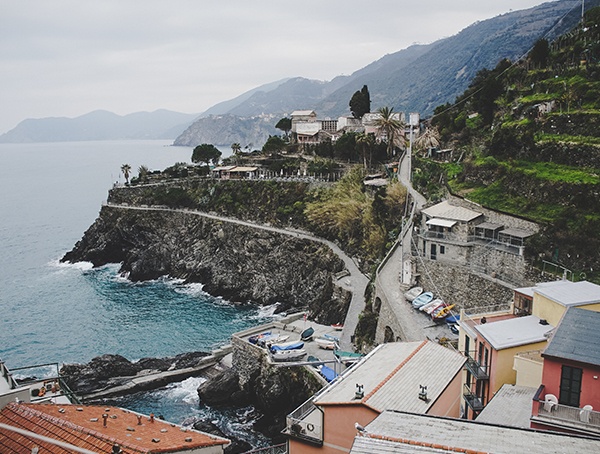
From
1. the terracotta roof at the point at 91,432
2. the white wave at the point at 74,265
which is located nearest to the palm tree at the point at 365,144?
the white wave at the point at 74,265

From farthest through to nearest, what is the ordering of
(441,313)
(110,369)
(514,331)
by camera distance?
(110,369) → (441,313) → (514,331)

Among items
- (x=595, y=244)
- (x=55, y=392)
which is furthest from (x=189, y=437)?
(x=595, y=244)

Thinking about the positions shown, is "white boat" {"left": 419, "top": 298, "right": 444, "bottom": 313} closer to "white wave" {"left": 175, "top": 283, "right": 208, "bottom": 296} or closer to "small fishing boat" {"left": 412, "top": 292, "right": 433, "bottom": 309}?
"small fishing boat" {"left": 412, "top": 292, "right": 433, "bottom": 309}

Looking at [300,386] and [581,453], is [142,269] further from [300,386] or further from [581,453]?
[581,453]

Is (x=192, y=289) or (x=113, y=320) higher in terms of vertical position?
(x=192, y=289)

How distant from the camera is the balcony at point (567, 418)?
11.1 m

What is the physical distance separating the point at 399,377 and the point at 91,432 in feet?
28.9

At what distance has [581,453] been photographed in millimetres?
9469

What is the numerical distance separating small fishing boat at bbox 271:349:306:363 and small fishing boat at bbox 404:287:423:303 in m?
7.42

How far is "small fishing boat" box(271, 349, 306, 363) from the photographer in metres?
30.5

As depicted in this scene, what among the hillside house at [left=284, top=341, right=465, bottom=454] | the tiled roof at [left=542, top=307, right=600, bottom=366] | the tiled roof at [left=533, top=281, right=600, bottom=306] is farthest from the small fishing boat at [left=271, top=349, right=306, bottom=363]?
the tiled roof at [left=542, top=307, right=600, bottom=366]

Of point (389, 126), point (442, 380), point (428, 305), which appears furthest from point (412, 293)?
point (389, 126)

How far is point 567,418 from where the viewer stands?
11461 mm

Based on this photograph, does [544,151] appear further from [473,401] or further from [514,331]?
[473,401]
